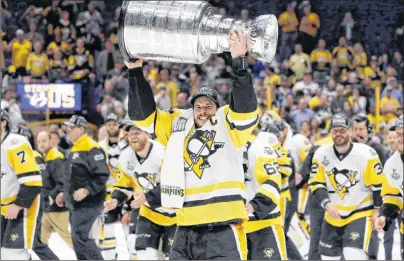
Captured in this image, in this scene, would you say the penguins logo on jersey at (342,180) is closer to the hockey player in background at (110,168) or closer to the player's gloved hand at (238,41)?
the hockey player in background at (110,168)

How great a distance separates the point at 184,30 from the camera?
182 inches

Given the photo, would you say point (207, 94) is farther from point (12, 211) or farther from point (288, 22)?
point (288, 22)

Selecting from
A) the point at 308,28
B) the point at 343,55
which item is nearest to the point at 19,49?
the point at 308,28

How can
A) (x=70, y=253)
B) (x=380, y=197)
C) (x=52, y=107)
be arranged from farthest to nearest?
(x=52, y=107) → (x=70, y=253) → (x=380, y=197)

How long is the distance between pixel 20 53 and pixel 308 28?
3245 millimetres

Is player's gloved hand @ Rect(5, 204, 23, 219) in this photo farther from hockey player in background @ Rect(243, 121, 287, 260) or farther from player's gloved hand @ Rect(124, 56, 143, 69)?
player's gloved hand @ Rect(124, 56, 143, 69)

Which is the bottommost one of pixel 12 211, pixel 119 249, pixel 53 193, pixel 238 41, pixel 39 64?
pixel 119 249

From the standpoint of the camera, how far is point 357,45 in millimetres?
9656

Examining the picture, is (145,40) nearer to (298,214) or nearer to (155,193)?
(155,193)

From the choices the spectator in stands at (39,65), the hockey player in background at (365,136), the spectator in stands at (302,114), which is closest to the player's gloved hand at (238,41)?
the hockey player in background at (365,136)

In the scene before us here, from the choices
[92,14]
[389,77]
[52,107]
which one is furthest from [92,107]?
[389,77]

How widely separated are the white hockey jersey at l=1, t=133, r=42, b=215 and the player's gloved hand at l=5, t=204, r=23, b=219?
19cm

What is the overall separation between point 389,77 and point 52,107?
4243 mm

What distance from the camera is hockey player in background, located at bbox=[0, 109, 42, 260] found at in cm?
727
